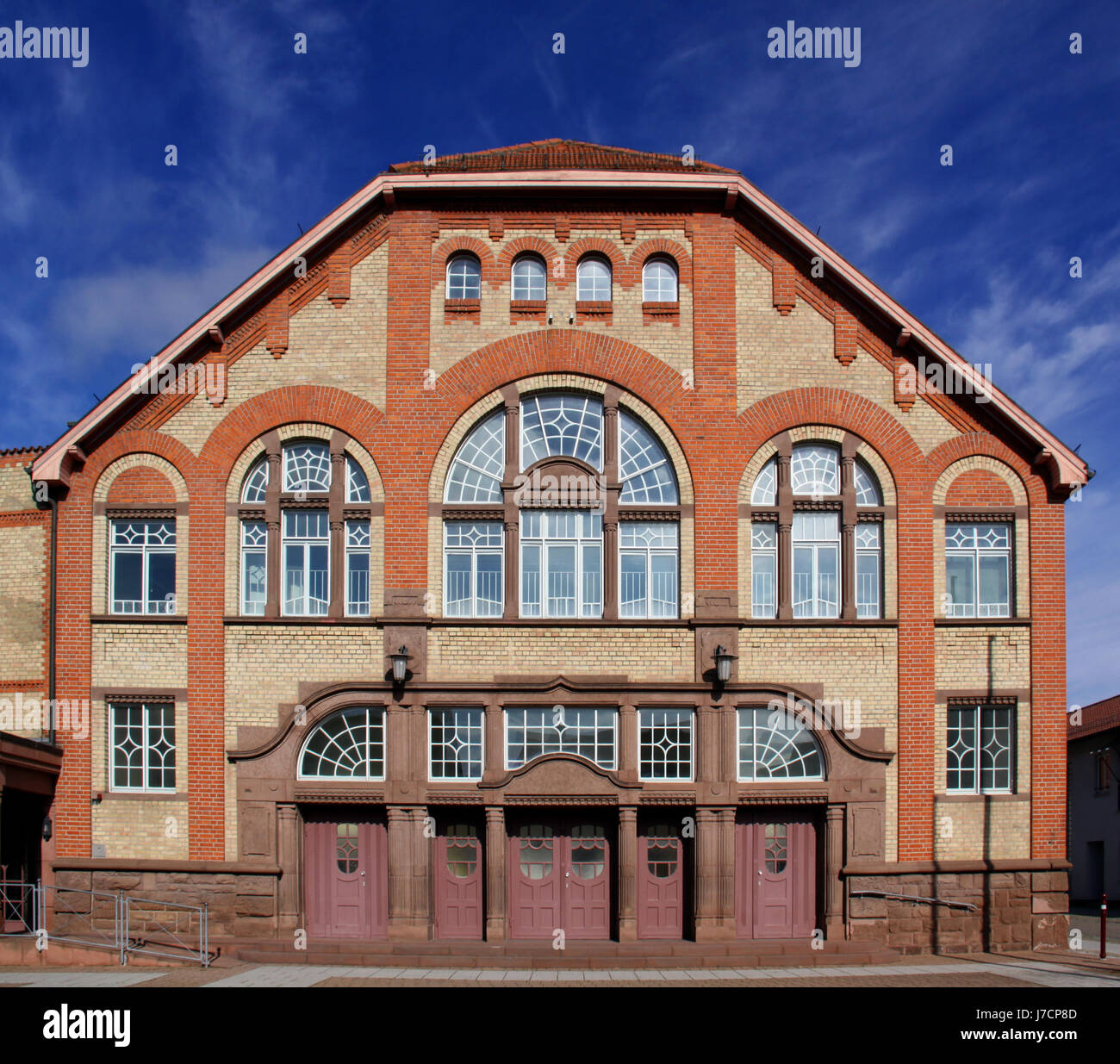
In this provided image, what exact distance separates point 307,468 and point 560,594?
5129 mm

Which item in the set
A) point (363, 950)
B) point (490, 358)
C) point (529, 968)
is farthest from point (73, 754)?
point (490, 358)

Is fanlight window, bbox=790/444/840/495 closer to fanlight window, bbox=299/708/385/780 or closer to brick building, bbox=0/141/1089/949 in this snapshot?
brick building, bbox=0/141/1089/949

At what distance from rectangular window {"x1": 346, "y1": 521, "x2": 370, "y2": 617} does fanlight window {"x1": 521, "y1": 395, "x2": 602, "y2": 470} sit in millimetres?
3127

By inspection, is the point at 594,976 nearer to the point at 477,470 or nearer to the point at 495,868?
the point at 495,868

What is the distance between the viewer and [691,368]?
53.7 ft

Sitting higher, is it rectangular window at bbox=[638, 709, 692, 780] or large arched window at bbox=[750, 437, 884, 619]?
large arched window at bbox=[750, 437, 884, 619]

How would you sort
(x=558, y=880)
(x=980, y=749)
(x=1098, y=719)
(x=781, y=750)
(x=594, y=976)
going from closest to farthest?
(x=594, y=976)
(x=558, y=880)
(x=781, y=750)
(x=980, y=749)
(x=1098, y=719)

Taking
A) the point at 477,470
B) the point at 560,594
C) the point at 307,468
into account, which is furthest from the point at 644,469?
the point at 307,468

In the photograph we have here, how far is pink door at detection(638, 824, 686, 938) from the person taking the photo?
15633mm

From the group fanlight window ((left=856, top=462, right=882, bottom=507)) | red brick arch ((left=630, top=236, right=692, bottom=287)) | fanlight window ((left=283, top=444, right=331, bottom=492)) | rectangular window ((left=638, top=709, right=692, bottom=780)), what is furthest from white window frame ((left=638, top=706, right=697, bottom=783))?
red brick arch ((left=630, top=236, right=692, bottom=287))

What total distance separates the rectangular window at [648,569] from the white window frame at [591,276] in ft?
13.7

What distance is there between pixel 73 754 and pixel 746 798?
11.7 m

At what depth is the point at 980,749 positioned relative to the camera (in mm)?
16047

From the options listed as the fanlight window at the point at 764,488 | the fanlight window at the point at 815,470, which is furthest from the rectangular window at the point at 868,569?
the fanlight window at the point at 764,488
